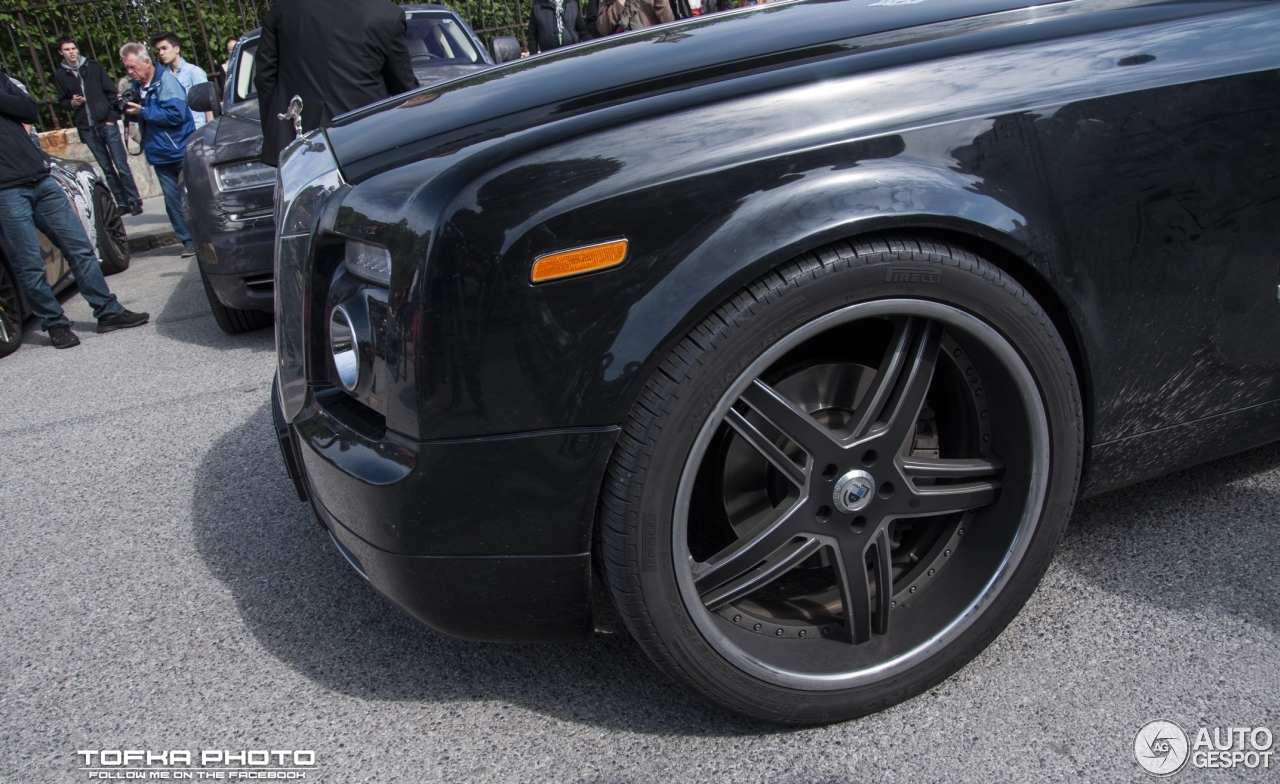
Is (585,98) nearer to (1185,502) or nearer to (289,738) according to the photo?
(289,738)

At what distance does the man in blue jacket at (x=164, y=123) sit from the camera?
7.73 m

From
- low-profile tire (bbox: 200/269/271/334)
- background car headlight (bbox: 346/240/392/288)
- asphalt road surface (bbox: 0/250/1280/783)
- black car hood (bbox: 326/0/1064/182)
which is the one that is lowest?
low-profile tire (bbox: 200/269/271/334)

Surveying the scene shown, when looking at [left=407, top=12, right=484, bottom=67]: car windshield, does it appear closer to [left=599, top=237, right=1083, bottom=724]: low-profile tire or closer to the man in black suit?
the man in black suit

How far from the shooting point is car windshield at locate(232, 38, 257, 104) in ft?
19.7

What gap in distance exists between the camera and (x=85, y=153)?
1144 cm

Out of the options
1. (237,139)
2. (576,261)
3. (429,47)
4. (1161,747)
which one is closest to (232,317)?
(237,139)

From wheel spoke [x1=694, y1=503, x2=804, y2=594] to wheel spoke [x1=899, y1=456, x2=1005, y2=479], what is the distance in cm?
26

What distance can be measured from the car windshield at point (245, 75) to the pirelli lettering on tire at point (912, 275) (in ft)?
17.9

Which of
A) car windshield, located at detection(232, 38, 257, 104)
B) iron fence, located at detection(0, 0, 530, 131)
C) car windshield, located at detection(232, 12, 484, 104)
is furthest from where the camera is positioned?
iron fence, located at detection(0, 0, 530, 131)

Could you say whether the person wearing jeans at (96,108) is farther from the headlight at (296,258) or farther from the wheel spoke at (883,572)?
the wheel spoke at (883,572)

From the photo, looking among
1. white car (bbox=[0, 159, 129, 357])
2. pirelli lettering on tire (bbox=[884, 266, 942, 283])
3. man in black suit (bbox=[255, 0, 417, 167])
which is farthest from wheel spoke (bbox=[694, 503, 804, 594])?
white car (bbox=[0, 159, 129, 357])

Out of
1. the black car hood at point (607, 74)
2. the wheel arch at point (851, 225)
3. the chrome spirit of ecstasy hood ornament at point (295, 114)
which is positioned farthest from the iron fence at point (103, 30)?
the wheel arch at point (851, 225)

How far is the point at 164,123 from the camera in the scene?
25.3 feet

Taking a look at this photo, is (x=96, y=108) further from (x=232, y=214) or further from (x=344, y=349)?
(x=344, y=349)
